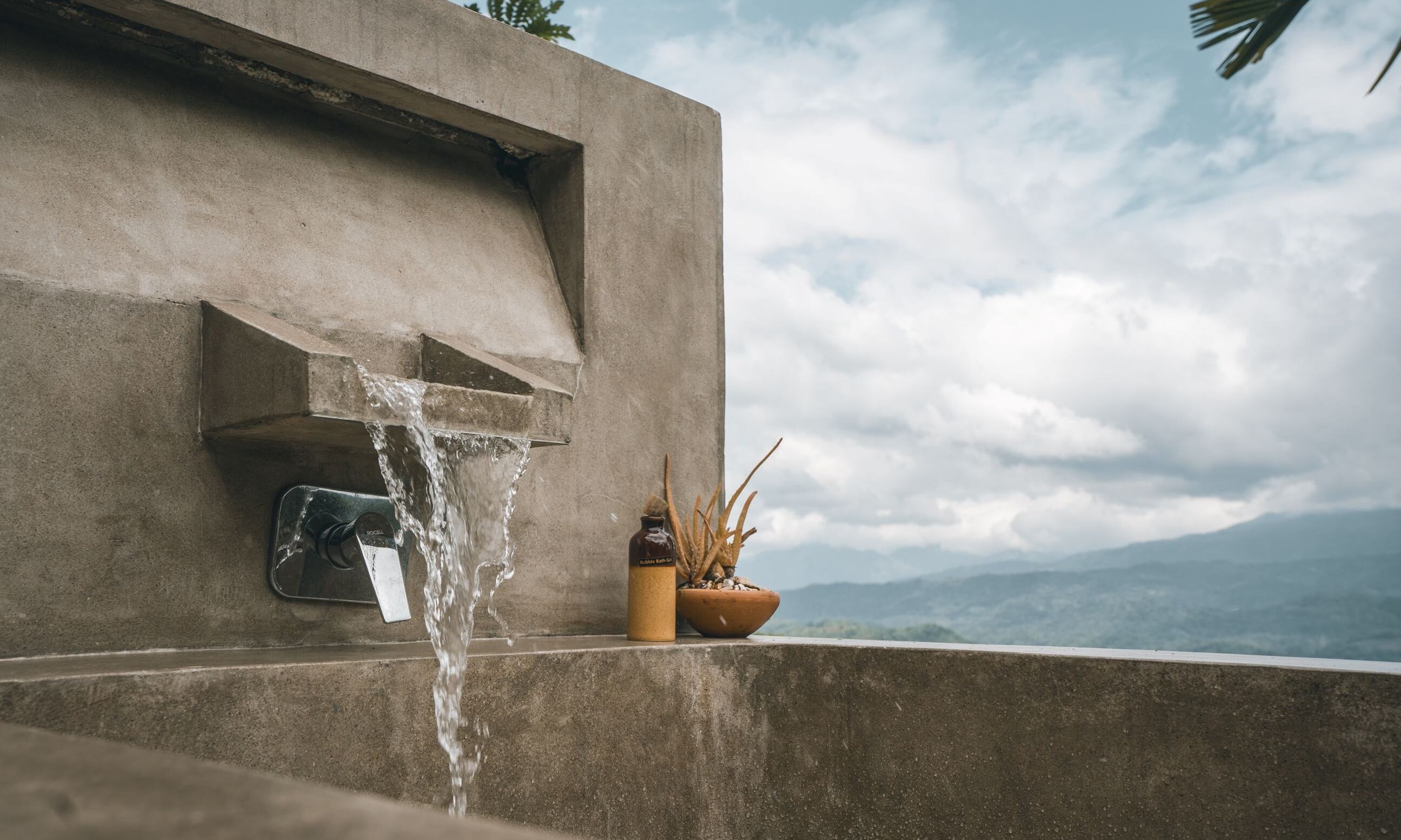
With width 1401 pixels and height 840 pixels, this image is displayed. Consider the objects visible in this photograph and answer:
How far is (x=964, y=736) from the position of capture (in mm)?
1927

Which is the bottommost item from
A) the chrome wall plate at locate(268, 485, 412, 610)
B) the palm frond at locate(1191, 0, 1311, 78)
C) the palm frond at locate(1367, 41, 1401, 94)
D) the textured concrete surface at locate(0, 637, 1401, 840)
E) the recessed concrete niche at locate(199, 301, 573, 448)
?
the textured concrete surface at locate(0, 637, 1401, 840)

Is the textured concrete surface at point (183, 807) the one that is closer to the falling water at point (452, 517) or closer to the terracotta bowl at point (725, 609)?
the falling water at point (452, 517)

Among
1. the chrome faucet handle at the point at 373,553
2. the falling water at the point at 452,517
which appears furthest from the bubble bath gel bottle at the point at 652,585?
the chrome faucet handle at the point at 373,553

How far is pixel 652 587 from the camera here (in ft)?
7.61

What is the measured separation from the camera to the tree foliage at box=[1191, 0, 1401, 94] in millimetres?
1559

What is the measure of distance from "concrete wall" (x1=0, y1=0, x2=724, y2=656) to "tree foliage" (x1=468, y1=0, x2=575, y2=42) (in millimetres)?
1169

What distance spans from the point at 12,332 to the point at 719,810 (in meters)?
1.56

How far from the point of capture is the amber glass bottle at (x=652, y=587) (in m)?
2.30

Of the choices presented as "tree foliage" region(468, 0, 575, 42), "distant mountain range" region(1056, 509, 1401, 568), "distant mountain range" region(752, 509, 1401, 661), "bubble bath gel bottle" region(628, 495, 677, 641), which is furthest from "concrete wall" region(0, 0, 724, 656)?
"distant mountain range" region(1056, 509, 1401, 568)

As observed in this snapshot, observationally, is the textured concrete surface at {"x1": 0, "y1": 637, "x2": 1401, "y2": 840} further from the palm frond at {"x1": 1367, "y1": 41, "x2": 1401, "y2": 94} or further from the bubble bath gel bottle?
the palm frond at {"x1": 1367, "y1": 41, "x2": 1401, "y2": 94}

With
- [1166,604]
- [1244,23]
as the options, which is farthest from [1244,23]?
[1166,604]

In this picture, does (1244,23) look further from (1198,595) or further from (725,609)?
(1198,595)

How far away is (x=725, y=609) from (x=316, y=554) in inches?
36.5

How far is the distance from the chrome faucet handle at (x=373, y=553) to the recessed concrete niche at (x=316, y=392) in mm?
160
